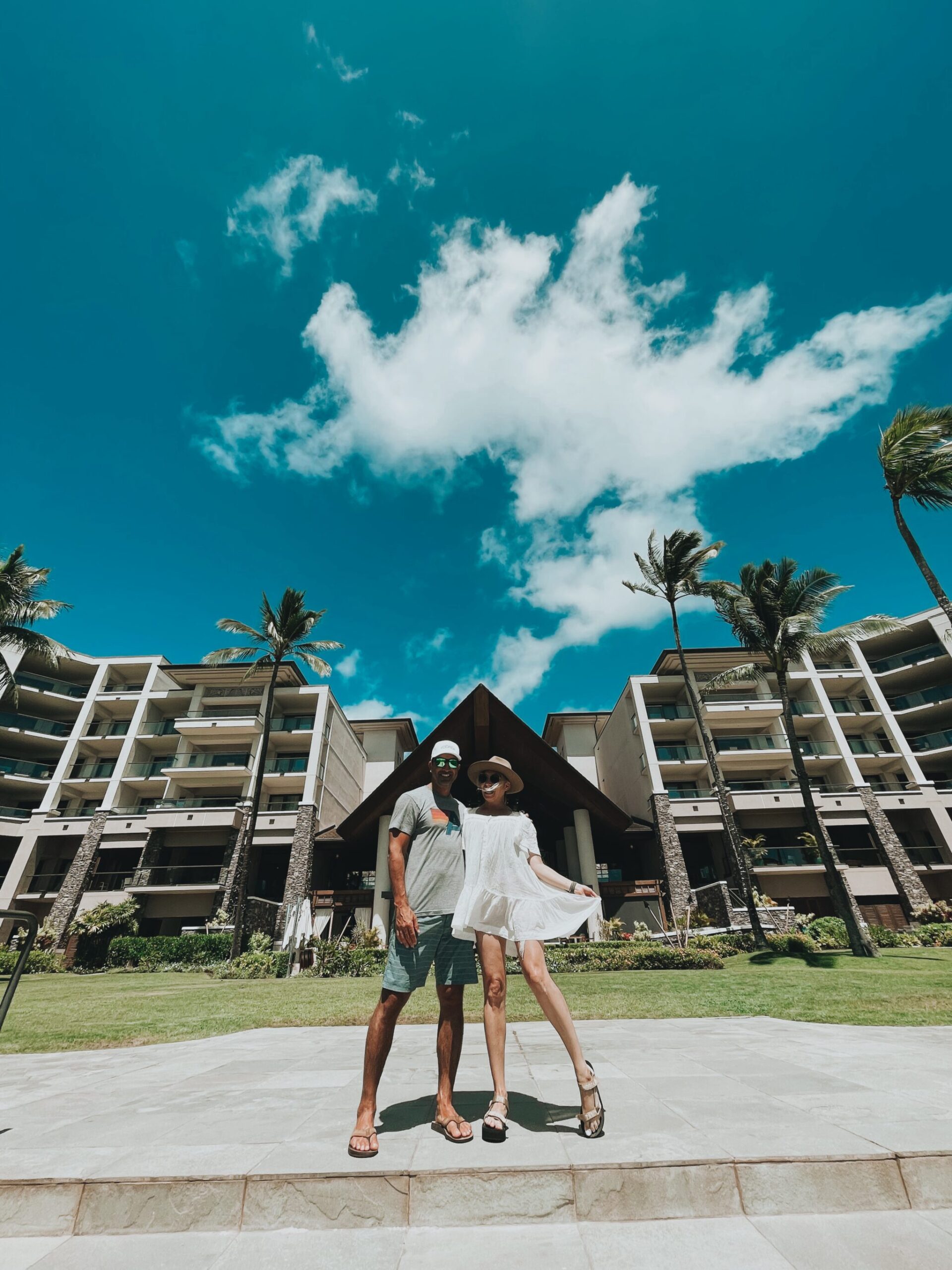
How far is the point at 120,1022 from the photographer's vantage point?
8.52 m

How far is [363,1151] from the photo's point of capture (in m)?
2.32

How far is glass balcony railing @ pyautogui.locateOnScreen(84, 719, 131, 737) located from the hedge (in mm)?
14231

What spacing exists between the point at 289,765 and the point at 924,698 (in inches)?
1423

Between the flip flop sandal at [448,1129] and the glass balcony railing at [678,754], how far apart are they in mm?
27930

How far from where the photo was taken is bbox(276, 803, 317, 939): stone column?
24.9 m

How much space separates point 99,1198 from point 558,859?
26614 millimetres

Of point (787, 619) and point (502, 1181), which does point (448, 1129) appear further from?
point (787, 619)

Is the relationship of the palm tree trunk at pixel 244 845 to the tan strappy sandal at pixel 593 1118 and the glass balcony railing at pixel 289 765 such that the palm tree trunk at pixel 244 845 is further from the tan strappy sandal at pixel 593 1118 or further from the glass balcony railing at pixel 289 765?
the tan strappy sandal at pixel 593 1118

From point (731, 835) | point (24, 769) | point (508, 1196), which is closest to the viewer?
point (508, 1196)

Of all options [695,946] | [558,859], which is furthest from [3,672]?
[695,946]

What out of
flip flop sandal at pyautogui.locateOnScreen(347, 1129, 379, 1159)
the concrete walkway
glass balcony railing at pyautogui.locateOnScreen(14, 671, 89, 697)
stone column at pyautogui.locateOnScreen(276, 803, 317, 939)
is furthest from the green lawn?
glass balcony railing at pyautogui.locateOnScreen(14, 671, 89, 697)

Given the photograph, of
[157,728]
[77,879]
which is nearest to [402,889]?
[77,879]

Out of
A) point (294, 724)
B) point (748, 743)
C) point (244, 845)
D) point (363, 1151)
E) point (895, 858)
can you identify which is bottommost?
point (363, 1151)

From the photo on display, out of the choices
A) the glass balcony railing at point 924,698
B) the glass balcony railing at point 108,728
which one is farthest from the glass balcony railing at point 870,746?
the glass balcony railing at point 108,728
